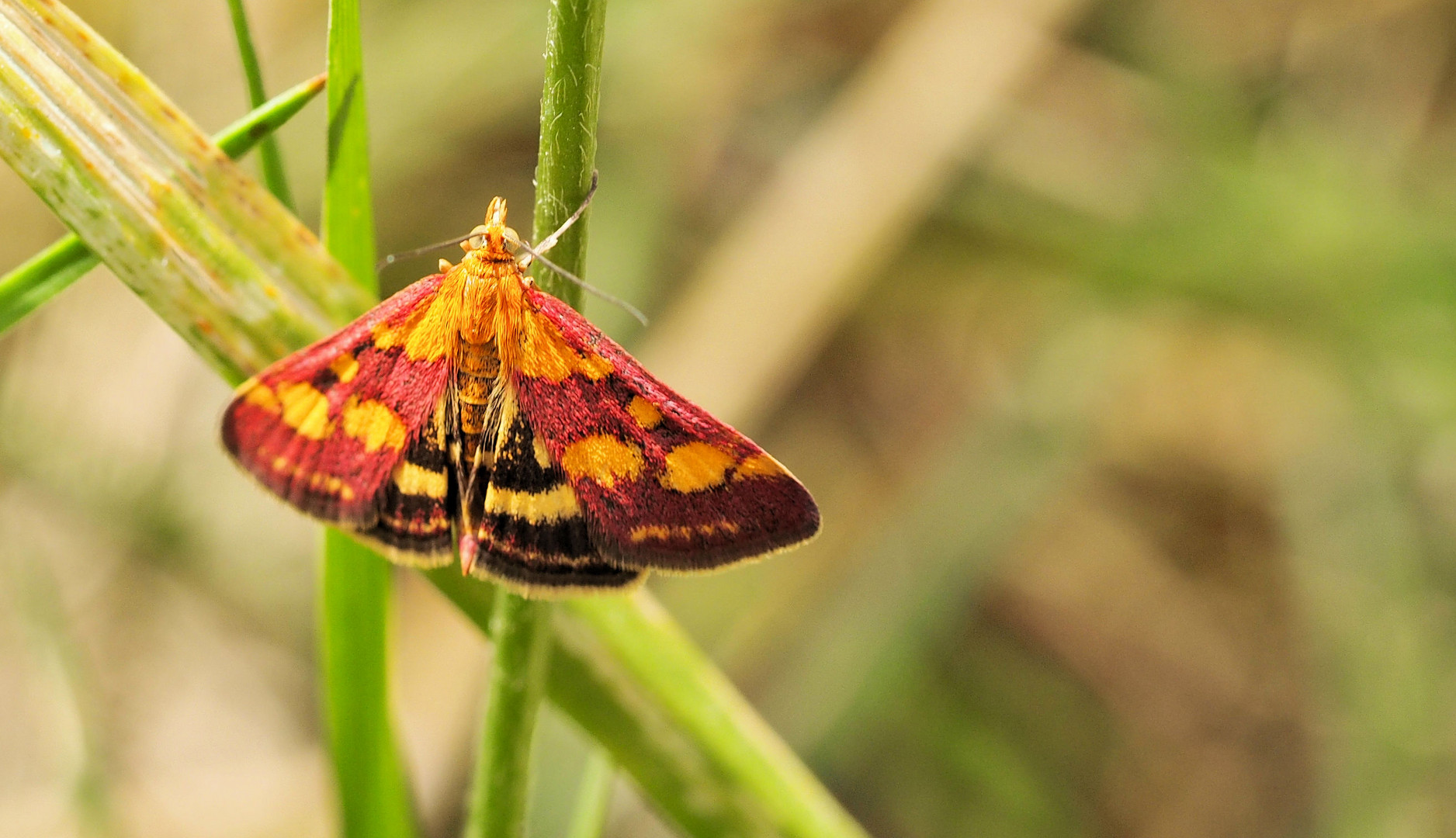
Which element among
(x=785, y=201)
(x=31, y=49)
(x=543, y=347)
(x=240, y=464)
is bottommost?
(x=240, y=464)

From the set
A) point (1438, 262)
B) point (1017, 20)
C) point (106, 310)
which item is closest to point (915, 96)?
point (1017, 20)

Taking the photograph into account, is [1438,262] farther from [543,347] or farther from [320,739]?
[320,739]

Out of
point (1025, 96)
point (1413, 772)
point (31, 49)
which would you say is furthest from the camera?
point (1025, 96)

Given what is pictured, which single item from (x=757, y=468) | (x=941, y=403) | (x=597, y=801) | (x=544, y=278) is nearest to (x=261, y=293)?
(x=544, y=278)

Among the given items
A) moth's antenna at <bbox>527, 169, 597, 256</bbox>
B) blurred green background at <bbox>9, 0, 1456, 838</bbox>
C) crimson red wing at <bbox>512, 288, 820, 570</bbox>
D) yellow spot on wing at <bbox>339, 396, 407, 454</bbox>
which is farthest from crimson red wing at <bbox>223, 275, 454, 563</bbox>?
blurred green background at <bbox>9, 0, 1456, 838</bbox>

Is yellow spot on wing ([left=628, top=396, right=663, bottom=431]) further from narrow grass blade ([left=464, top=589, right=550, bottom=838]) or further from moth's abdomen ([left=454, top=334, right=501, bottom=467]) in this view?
narrow grass blade ([left=464, top=589, right=550, bottom=838])

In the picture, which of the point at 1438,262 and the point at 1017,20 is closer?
the point at 1438,262
